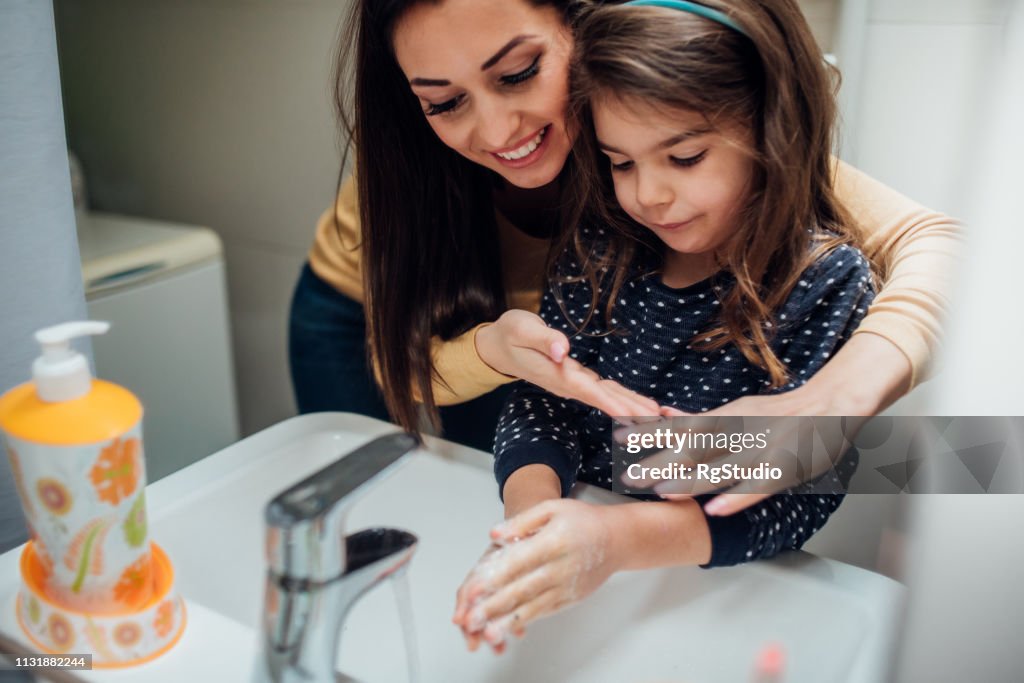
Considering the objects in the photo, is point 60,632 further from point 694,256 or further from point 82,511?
point 694,256

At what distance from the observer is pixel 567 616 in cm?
57

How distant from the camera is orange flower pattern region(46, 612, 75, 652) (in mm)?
484

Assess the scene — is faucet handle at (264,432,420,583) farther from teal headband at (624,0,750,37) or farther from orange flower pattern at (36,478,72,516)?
teal headband at (624,0,750,37)

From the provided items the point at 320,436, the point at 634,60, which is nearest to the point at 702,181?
the point at 634,60

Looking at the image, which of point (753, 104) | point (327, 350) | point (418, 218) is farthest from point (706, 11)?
point (327, 350)

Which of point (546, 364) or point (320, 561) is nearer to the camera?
point (320, 561)

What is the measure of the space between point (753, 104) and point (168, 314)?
33.9 inches

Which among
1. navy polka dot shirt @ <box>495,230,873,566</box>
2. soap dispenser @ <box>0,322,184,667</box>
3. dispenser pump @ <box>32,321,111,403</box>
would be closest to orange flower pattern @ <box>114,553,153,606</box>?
soap dispenser @ <box>0,322,184,667</box>

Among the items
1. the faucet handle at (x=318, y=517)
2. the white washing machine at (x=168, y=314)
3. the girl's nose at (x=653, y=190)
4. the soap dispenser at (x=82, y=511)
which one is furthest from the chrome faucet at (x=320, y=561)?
the white washing machine at (x=168, y=314)

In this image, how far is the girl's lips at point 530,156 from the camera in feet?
2.12

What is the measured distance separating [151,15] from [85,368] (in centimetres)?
97

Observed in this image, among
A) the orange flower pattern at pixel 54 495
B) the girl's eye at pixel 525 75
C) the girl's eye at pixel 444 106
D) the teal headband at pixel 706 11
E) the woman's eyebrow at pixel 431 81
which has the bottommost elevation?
the orange flower pattern at pixel 54 495

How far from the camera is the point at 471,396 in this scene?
76 cm

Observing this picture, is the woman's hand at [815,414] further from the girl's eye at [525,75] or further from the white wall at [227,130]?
the white wall at [227,130]
